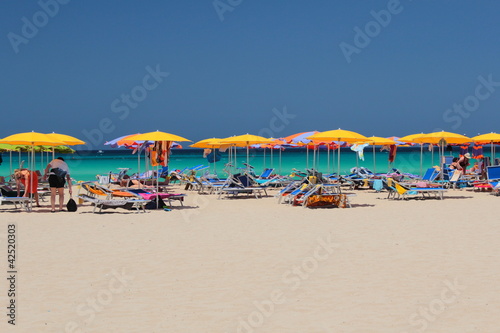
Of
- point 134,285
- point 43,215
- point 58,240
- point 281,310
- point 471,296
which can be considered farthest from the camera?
point 43,215

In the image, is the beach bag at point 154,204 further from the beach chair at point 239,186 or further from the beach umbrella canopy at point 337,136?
the beach umbrella canopy at point 337,136

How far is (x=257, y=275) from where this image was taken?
5.41 m

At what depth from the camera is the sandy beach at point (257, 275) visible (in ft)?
13.3

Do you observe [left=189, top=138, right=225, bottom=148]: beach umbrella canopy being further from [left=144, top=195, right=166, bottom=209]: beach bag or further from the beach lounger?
the beach lounger

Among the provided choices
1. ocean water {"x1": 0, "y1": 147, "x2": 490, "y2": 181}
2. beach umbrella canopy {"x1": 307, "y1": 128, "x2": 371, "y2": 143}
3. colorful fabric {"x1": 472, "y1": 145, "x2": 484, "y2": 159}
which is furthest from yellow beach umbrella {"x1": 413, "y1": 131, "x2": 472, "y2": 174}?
colorful fabric {"x1": 472, "y1": 145, "x2": 484, "y2": 159}

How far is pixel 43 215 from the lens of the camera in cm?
1053

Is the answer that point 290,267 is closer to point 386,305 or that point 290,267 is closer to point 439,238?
point 386,305

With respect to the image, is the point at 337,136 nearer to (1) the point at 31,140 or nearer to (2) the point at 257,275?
(1) the point at 31,140

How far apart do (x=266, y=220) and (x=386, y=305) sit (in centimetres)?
535

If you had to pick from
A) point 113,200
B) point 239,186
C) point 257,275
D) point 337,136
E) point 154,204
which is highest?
point 337,136

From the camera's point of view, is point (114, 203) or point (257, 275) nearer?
point (257, 275)

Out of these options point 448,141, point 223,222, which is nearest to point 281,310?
point 223,222

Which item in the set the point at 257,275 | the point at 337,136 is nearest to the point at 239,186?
the point at 337,136

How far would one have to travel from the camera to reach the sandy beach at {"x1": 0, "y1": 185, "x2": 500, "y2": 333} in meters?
4.05
